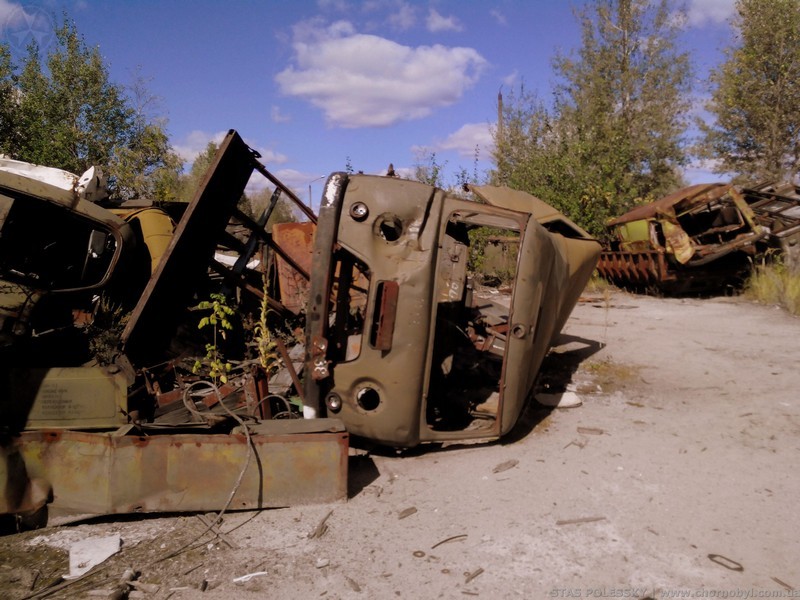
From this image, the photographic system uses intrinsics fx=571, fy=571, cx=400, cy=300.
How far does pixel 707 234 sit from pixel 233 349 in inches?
358

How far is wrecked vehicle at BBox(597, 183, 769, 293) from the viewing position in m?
9.88

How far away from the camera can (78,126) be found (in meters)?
15.4

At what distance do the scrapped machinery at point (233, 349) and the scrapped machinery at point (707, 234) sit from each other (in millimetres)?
6282

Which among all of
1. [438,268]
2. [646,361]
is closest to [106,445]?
[438,268]

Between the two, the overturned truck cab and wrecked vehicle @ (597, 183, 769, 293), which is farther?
wrecked vehicle @ (597, 183, 769, 293)

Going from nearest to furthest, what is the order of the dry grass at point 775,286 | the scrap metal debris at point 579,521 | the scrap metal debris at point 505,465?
the scrap metal debris at point 579,521, the scrap metal debris at point 505,465, the dry grass at point 775,286

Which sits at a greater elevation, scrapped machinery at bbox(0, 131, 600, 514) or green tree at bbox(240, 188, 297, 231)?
green tree at bbox(240, 188, 297, 231)

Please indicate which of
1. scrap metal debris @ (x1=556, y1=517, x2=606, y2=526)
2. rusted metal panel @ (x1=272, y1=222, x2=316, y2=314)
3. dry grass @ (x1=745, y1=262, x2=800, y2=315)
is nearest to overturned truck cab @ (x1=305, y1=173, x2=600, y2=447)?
scrap metal debris @ (x1=556, y1=517, x2=606, y2=526)

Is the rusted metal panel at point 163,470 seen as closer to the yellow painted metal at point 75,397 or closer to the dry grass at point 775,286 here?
the yellow painted metal at point 75,397

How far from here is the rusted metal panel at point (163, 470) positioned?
319cm

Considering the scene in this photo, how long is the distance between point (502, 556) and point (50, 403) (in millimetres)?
2738

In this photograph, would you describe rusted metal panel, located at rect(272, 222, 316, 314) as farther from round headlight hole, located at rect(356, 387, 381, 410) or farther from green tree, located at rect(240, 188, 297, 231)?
green tree, located at rect(240, 188, 297, 231)

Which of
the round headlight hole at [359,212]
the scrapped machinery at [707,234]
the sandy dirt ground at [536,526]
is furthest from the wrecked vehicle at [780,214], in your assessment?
the round headlight hole at [359,212]

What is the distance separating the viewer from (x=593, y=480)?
3467mm
